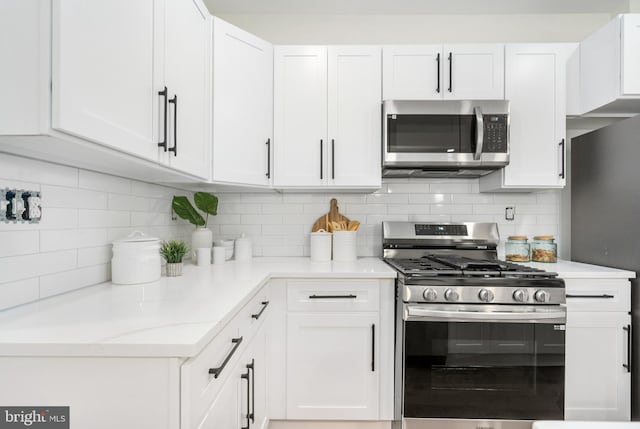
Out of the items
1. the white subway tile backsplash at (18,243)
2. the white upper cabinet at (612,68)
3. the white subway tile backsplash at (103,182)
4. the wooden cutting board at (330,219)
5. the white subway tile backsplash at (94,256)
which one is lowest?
the white subway tile backsplash at (94,256)

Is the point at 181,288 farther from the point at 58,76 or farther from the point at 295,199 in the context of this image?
the point at 295,199

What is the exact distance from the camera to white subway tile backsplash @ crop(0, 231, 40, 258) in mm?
1050

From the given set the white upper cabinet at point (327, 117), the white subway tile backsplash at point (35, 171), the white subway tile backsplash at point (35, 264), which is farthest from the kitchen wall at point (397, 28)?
the white subway tile backsplash at point (35, 264)

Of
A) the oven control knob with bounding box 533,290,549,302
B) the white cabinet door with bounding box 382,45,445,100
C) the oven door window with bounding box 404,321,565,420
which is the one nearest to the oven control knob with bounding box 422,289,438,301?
the oven door window with bounding box 404,321,565,420

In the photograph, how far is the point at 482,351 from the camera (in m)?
1.82

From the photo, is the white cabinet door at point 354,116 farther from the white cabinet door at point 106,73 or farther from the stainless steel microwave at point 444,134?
the white cabinet door at point 106,73

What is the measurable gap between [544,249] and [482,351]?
975 mm

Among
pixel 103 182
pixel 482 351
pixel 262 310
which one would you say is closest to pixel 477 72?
pixel 482 351

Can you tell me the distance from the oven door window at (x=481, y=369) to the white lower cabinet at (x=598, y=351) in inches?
9.2

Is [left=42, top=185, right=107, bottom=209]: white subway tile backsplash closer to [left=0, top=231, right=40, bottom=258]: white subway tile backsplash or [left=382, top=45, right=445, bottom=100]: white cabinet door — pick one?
[left=0, top=231, right=40, bottom=258]: white subway tile backsplash

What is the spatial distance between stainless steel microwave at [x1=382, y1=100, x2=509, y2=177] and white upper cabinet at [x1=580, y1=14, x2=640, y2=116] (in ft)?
1.66

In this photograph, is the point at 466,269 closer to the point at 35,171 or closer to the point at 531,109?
the point at 531,109

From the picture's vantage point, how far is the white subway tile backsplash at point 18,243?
1.05 meters

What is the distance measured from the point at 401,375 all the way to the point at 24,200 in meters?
1.77
